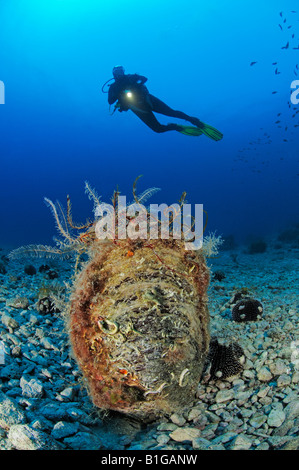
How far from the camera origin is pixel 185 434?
2.13 meters

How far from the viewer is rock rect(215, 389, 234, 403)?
2.66m

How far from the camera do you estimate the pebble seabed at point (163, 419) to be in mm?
1936

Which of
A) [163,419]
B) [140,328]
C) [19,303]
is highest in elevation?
[140,328]

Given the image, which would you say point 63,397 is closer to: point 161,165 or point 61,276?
point 61,276

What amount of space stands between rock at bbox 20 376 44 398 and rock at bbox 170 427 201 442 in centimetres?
145

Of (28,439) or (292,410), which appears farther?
(292,410)

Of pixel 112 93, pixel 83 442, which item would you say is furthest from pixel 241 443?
pixel 112 93

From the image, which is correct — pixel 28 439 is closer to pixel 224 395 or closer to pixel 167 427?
pixel 167 427

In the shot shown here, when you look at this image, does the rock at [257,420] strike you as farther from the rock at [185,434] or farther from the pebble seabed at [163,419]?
the rock at [185,434]

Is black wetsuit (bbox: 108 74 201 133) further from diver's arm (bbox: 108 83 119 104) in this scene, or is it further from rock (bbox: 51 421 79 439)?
rock (bbox: 51 421 79 439)

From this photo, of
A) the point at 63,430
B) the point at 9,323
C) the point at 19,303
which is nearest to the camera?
the point at 63,430

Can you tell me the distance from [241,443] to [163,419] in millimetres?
867

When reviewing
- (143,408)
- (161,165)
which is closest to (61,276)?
Answer: (143,408)
